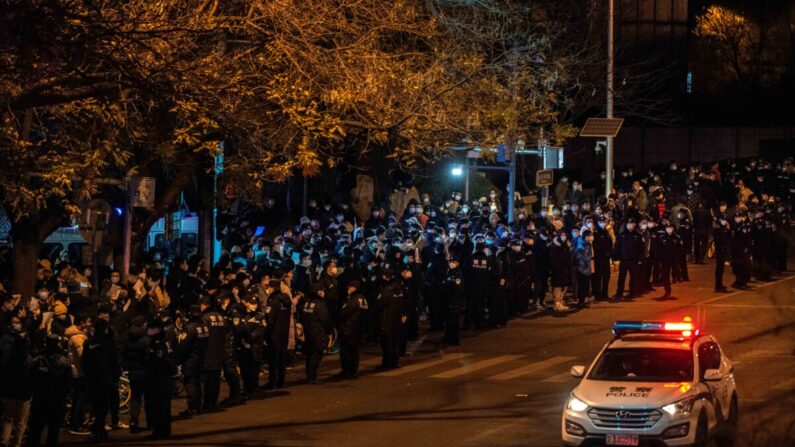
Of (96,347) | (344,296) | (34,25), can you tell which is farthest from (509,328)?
(34,25)

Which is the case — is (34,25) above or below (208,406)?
above

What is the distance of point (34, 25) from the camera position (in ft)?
46.4

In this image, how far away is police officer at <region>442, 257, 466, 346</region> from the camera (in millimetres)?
24094

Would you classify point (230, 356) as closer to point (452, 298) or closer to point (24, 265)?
point (24, 265)

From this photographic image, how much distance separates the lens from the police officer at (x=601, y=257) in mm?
28812

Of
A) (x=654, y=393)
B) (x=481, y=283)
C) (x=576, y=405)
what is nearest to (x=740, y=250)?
(x=481, y=283)

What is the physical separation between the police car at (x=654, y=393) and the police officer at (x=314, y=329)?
20.8 ft

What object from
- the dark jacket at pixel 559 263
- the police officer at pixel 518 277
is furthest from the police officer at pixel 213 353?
the dark jacket at pixel 559 263

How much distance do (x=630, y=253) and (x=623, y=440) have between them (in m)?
15.6

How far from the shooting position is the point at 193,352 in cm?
1778

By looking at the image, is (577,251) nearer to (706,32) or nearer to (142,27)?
(142,27)

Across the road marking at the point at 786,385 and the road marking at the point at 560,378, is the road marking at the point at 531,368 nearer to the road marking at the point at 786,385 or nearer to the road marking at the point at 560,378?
the road marking at the point at 560,378

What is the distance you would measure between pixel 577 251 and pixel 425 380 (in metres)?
9.01

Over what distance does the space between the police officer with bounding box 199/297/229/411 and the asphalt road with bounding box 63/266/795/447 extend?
0.40m
